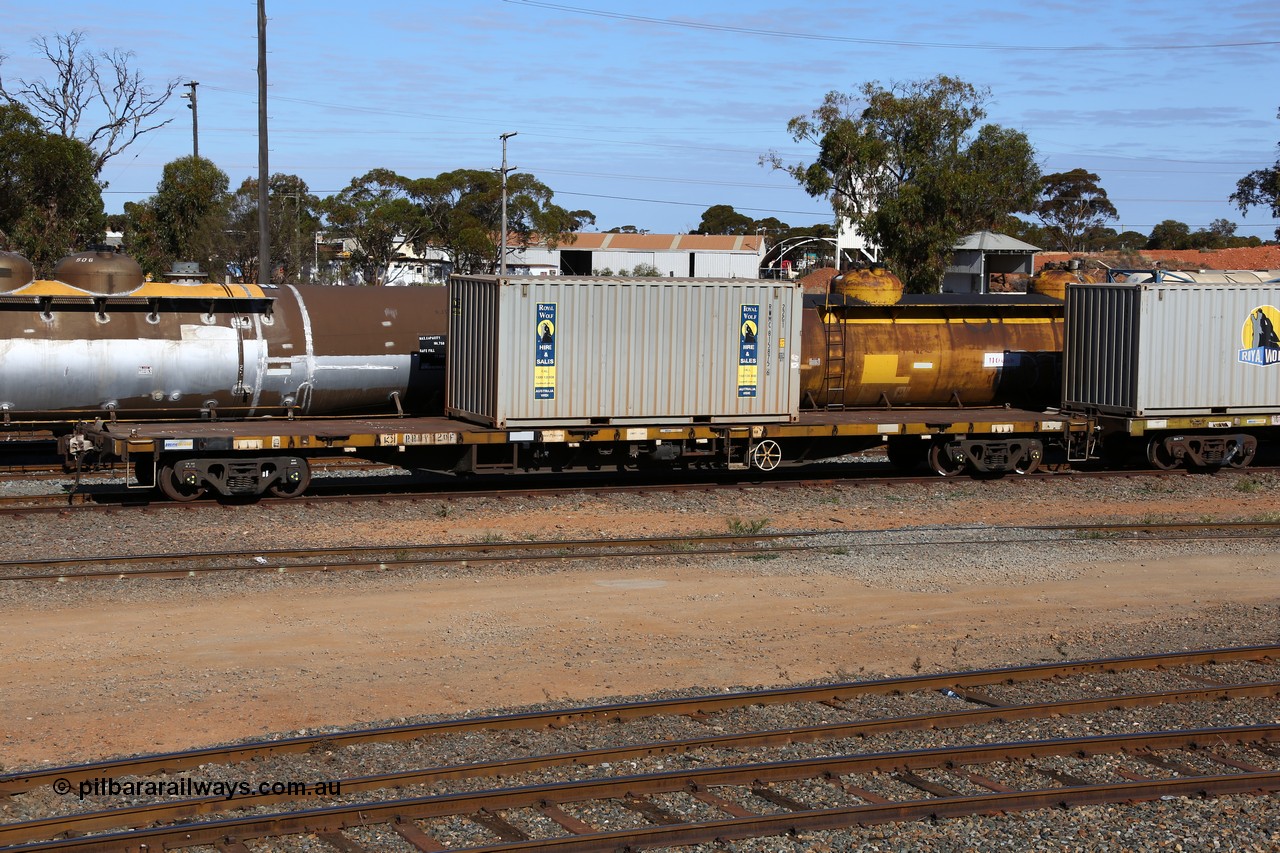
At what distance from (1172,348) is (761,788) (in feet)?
53.5

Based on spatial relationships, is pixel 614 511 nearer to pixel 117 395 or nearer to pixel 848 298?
pixel 848 298

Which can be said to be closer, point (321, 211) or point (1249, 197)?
point (1249, 197)

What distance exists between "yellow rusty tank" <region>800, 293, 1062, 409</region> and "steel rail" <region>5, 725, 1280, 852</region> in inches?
499

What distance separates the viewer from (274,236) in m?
56.8

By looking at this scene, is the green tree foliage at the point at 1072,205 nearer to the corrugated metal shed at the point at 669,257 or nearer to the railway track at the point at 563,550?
the corrugated metal shed at the point at 669,257

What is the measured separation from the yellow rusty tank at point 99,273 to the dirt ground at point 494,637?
6815 mm

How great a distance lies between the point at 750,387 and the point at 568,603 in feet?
24.8

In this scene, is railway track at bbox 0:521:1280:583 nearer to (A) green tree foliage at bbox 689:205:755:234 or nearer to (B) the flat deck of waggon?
(B) the flat deck of waggon

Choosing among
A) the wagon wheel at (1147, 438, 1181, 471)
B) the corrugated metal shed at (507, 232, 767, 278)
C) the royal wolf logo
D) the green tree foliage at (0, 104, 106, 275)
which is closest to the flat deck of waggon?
the wagon wheel at (1147, 438, 1181, 471)

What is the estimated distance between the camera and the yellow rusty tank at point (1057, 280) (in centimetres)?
2523

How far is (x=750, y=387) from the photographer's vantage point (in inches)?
797

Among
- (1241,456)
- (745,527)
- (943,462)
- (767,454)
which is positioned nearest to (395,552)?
(745,527)

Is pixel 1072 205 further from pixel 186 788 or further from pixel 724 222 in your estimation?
pixel 186 788

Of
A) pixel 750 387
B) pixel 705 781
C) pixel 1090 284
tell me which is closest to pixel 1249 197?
pixel 1090 284
